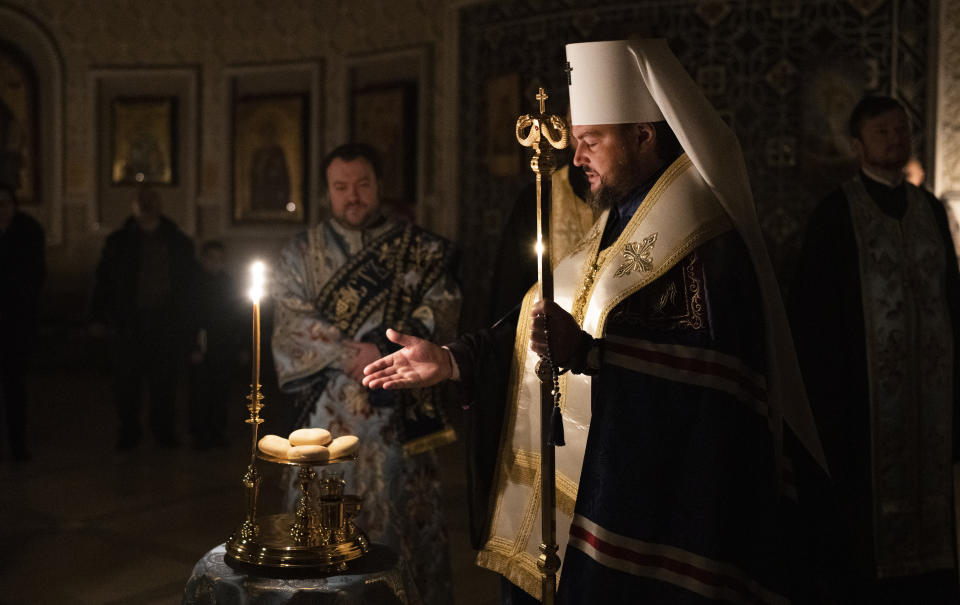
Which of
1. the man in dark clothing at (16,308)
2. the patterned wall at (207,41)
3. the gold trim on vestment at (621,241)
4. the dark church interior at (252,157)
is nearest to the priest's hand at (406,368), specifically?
the gold trim on vestment at (621,241)

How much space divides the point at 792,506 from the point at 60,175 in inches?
462

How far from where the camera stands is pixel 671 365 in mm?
2256

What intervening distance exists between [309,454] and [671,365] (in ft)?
2.72

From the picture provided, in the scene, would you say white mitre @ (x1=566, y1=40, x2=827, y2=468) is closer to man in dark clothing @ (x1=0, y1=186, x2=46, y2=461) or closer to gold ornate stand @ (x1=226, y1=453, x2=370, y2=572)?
gold ornate stand @ (x1=226, y1=453, x2=370, y2=572)

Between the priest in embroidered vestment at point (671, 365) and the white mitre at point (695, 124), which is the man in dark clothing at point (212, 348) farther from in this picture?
the white mitre at point (695, 124)

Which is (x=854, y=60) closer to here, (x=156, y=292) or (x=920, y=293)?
(x=920, y=293)

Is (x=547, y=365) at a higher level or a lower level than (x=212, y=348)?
higher

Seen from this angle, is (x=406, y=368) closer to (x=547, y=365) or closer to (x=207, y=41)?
(x=547, y=365)

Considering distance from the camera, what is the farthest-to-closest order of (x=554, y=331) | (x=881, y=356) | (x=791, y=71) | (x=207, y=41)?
1. (x=207, y=41)
2. (x=791, y=71)
3. (x=881, y=356)
4. (x=554, y=331)

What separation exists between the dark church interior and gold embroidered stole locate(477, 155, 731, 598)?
1.66 ft

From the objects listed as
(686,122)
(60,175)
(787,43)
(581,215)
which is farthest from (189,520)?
(60,175)

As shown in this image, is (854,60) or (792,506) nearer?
(792,506)

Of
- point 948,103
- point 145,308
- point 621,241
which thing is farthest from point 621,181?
point 948,103

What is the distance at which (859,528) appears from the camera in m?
4.22
